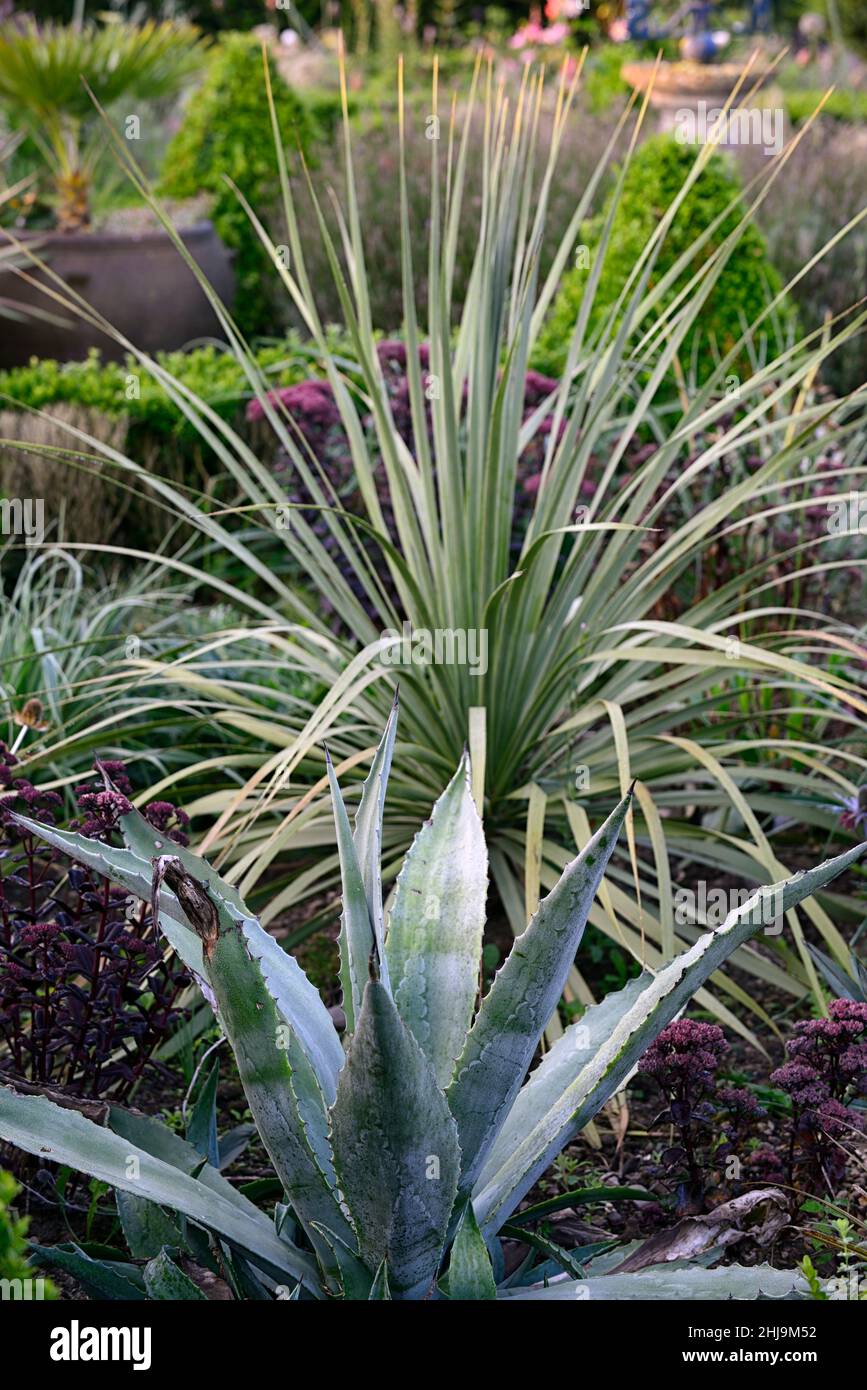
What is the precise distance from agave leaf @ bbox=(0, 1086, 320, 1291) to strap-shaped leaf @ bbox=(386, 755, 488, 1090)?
29 cm

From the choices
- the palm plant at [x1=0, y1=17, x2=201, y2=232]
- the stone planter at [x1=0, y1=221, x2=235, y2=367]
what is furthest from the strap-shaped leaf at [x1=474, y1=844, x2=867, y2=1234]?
the palm plant at [x1=0, y1=17, x2=201, y2=232]

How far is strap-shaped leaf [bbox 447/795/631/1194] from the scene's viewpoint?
164cm

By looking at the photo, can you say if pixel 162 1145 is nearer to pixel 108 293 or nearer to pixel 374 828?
pixel 374 828

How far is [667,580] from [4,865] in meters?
1.42

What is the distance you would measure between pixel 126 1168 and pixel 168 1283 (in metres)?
0.14

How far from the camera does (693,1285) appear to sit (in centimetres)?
162

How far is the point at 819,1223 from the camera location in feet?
6.62

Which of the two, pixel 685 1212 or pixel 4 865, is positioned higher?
pixel 4 865

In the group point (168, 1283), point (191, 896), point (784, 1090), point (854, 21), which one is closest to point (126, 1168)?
point (168, 1283)

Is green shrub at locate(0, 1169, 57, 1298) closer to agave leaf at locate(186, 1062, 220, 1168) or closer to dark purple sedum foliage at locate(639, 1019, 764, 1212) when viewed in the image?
agave leaf at locate(186, 1062, 220, 1168)

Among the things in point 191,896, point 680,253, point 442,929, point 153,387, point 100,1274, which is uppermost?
point 680,253

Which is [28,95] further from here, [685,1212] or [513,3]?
[513,3]

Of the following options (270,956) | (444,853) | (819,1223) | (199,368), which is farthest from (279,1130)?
(199,368)

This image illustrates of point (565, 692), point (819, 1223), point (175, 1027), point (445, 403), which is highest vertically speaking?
point (445, 403)
